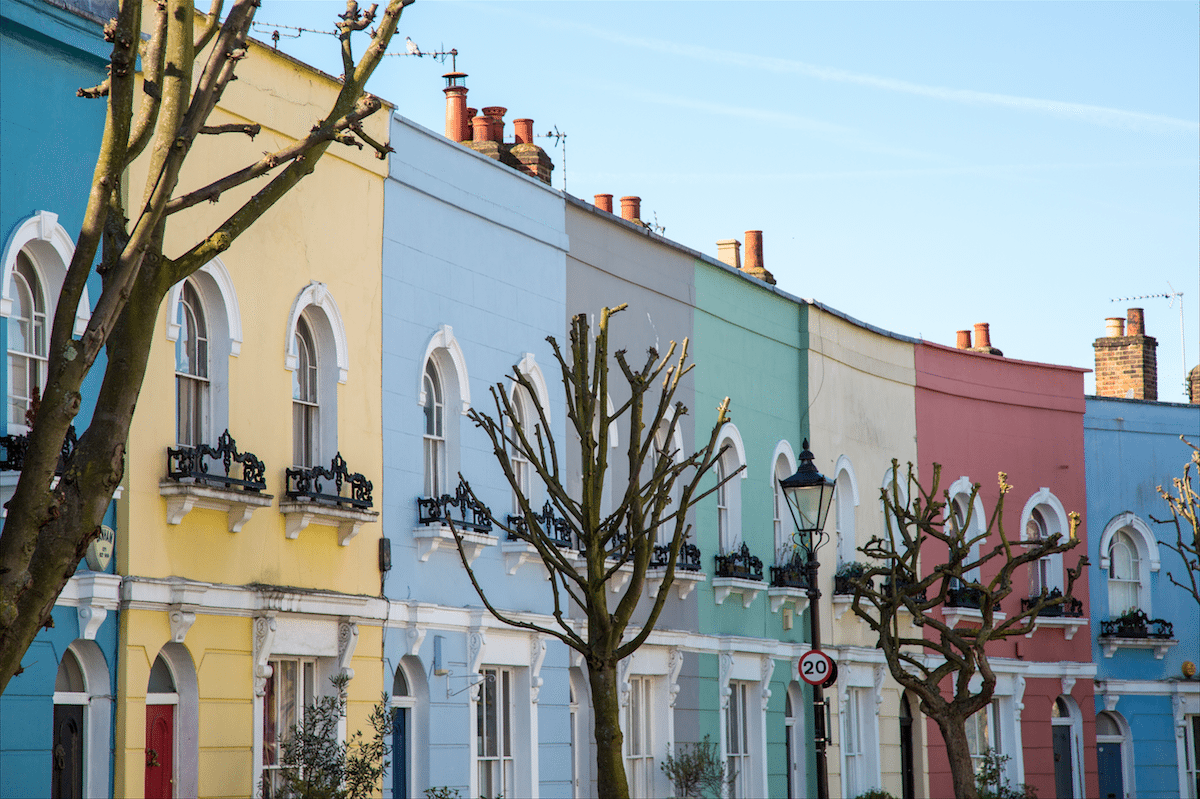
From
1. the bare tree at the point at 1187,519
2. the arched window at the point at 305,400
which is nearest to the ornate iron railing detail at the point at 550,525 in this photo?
the arched window at the point at 305,400

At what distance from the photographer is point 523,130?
2216cm

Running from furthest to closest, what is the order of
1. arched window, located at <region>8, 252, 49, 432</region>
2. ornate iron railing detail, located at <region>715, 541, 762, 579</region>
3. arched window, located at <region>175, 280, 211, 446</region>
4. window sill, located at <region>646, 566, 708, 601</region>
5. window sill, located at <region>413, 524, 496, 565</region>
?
ornate iron railing detail, located at <region>715, 541, 762, 579</region> → window sill, located at <region>646, 566, 708, 601</region> → window sill, located at <region>413, 524, 496, 565</region> → arched window, located at <region>175, 280, 211, 446</region> → arched window, located at <region>8, 252, 49, 432</region>

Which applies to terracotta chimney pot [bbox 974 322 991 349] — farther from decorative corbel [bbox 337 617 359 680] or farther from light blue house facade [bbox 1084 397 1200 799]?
decorative corbel [bbox 337 617 359 680]

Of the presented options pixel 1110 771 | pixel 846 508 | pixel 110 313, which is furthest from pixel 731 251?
pixel 110 313

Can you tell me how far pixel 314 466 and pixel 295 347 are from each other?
125 cm

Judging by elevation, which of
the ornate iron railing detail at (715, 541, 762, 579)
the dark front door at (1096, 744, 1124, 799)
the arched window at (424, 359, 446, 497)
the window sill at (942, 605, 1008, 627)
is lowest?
the dark front door at (1096, 744, 1124, 799)

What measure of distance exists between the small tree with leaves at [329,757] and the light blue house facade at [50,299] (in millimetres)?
1995

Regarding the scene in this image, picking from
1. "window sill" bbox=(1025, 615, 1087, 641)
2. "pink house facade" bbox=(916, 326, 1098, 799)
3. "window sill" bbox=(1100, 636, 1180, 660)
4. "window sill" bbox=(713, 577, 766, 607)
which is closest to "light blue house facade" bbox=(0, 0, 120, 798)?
"window sill" bbox=(713, 577, 766, 607)

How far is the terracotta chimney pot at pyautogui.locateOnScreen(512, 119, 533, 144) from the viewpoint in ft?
72.6

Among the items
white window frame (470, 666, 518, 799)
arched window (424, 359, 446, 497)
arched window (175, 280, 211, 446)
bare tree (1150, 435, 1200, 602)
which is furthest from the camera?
bare tree (1150, 435, 1200, 602)

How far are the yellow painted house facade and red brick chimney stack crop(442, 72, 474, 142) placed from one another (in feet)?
12.1

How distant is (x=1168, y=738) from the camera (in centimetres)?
3198

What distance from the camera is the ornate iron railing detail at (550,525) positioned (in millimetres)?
18906

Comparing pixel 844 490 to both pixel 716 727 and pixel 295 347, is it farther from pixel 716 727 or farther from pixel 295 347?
pixel 295 347
